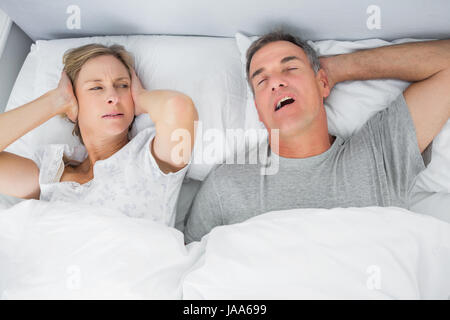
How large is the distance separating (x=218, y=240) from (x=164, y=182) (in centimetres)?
23

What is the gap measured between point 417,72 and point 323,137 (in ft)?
1.00

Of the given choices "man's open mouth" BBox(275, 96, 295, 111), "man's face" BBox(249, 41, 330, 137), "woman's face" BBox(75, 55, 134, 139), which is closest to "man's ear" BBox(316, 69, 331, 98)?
"man's face" BBox(249, 41, 330, 137)

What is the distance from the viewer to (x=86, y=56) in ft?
3.54

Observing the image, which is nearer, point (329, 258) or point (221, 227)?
point (329, 258)

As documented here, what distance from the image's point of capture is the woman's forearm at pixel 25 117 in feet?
3.25

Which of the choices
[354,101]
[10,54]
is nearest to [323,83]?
[354,101]

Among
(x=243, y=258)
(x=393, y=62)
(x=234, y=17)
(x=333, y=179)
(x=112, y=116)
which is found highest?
(x=234, y=17)

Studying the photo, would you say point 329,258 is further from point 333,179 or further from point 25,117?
point 25,117

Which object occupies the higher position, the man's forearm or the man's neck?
the man's forearm

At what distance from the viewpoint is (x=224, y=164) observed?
3.44ft

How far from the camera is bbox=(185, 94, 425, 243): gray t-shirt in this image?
92 cm

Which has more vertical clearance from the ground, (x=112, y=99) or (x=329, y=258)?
(x=112, y=99)

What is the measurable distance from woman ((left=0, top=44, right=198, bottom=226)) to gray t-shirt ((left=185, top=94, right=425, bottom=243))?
0.13m

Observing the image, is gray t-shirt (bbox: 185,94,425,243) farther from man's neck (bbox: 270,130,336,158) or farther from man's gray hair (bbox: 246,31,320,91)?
man's gray hair (bbox: 246,31,320,91)
